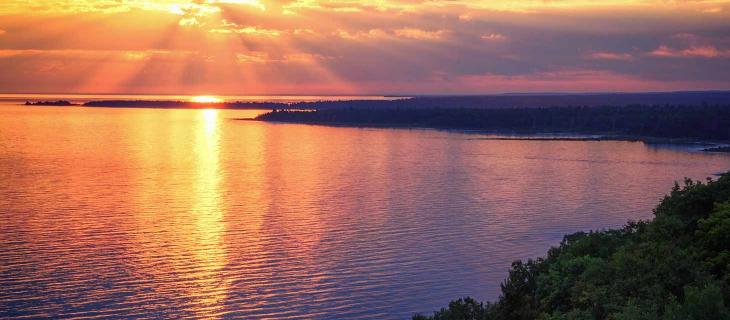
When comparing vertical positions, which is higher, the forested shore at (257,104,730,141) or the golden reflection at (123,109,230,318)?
the forested shore at (257,104,730,141)

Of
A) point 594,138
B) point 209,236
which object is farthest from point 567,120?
point 209,236

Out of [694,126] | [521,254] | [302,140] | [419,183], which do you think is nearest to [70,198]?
[419,183]

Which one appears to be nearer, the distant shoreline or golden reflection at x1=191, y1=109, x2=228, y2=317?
golden reflection at x1=191, y1=109, x2=228, y2=317

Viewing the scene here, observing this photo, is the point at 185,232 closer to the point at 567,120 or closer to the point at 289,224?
the point at 289,224

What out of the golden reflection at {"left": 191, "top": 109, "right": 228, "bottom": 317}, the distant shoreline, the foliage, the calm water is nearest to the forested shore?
the distant shoreline

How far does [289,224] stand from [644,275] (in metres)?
26.1

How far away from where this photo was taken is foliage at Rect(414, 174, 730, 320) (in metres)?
15.4

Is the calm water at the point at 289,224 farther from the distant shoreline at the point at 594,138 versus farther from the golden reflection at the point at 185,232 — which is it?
the distant shoreline at the point at 594,138

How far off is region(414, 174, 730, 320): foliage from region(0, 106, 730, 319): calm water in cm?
673

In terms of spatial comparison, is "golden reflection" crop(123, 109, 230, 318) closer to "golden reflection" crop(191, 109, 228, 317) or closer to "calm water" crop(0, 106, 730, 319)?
"golden reflection" crop(191, 109, 228, 317)

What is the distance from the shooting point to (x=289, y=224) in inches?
1622

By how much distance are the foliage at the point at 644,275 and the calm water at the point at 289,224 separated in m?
6.73

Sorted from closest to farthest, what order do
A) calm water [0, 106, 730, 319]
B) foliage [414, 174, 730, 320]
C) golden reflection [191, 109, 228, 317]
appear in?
foliage [414, 174, 730, 320] → calm water [0, 106, 730, 319] → golden reflection [191, 109, 228, 317]

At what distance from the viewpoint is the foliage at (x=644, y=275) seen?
1539 cm
